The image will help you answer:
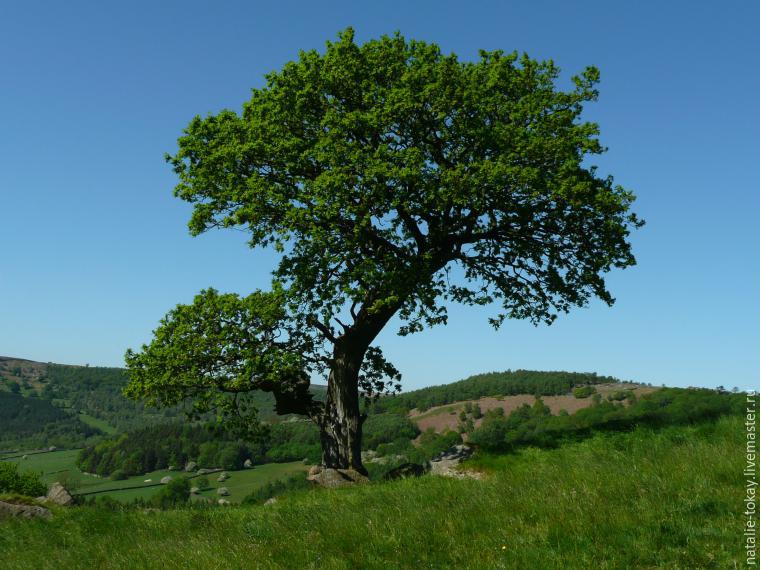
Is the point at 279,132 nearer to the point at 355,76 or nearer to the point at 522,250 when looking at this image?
the point at 355,76

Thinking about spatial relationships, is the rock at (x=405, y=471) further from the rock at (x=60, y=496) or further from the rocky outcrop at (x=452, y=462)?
the rock at (x=60, y=496)

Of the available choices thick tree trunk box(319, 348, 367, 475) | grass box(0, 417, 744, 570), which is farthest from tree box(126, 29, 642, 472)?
grass box(0, 417, 744, 570)

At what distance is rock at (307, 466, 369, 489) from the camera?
1936 centimetres

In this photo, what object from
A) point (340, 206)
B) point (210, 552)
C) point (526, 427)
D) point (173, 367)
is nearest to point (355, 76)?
point (340, 206)

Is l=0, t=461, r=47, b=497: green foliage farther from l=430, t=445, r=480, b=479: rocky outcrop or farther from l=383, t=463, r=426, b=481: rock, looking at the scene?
l=430, t=445, r=480, b=479: rocky outcrop

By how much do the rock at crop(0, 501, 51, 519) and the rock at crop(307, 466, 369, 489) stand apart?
8582 mm

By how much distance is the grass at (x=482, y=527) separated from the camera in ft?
27.6

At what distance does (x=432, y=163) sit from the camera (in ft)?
73.7

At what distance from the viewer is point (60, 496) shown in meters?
20.8

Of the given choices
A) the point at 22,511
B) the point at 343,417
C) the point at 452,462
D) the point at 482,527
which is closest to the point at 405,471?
the point at 452,462

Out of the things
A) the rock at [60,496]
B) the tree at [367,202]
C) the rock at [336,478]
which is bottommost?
the rock at [60,496]

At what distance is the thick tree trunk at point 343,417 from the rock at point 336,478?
2.56 m

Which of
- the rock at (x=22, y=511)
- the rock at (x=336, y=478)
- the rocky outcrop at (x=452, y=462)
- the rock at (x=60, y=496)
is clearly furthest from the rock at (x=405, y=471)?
the rock at (x=60, y=496)

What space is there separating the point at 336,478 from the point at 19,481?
2375cm
